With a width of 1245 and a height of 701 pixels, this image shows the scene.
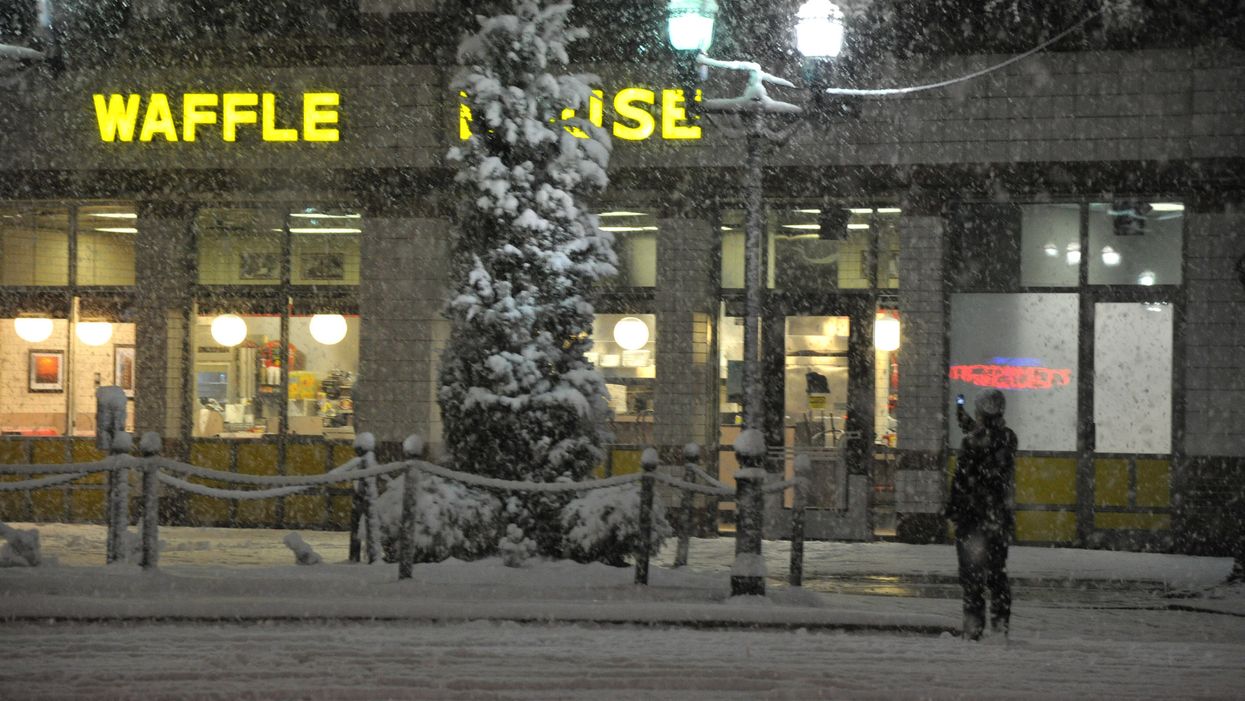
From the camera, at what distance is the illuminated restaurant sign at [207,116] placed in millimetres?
17750

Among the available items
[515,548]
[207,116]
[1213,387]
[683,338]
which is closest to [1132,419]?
[1213,387]

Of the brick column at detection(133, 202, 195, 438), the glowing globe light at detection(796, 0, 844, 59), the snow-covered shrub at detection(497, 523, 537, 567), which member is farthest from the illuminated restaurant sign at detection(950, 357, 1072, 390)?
the brick column at detection(133, 202, 195, 438)

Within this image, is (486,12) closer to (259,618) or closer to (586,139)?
(586,139)

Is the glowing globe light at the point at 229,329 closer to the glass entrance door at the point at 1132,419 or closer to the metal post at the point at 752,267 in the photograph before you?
the metal post at the point at 752,267

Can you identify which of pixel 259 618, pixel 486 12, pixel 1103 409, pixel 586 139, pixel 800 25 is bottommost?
pixel 259 618

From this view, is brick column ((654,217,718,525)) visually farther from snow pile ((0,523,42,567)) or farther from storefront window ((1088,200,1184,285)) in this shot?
snow pile ((0,523,42,567))

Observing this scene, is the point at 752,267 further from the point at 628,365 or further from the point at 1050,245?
the point at 1050,245

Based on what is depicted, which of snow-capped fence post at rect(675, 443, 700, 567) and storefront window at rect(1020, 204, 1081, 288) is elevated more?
storefront window at rect(1020, 204, 1081, 288)

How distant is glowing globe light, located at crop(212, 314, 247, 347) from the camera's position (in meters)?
18.4

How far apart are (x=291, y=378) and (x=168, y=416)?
162 cm

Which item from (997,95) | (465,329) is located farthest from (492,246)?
(997,95)

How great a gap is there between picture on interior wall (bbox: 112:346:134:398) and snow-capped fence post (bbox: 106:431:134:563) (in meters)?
7.89

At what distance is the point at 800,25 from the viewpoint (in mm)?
13164

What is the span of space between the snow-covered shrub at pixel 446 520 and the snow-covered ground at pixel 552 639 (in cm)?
60
